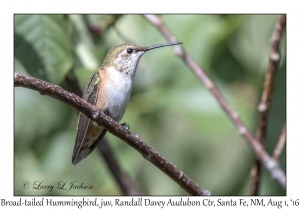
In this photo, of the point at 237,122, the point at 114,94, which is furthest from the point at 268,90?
the point at 114,94

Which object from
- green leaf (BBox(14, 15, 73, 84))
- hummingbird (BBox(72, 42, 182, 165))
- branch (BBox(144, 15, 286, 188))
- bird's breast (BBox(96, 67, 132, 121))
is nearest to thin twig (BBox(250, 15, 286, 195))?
branch (BBox(144, 15, 286, 188))

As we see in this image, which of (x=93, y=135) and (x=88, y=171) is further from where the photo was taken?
(x=88, y=171)

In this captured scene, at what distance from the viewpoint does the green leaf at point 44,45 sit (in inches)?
141

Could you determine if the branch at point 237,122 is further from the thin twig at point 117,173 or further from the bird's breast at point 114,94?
the thin twig at point 117,173

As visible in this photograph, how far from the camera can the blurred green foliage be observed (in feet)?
14.1

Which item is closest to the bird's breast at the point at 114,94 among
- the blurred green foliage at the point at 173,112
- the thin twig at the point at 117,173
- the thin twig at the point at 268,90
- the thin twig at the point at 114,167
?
the blurred green foliage at the point at 173,112

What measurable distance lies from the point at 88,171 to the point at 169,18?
1.79 meters

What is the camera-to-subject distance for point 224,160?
435 centimetres

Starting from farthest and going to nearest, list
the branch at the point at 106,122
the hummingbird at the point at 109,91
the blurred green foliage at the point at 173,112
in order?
the blurred green foliage at the point at 173,112
the hummingbird at the point at 109,91
the branch at the point at 106,122

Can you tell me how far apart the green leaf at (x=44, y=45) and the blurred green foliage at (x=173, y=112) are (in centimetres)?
24

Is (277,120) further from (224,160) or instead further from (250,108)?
(224,160)

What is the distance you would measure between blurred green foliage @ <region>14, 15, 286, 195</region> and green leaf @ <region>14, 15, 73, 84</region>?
243 millimetres
